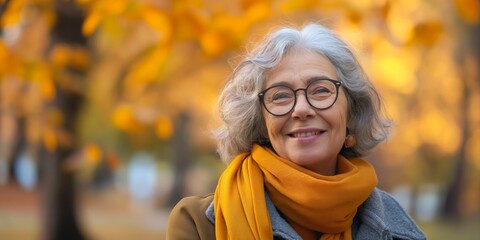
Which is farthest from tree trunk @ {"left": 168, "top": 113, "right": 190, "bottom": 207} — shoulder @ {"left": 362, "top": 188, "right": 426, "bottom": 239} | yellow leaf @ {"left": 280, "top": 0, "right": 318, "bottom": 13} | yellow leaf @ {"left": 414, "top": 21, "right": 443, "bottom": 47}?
shoulder @ {"left": 362, "top": 188, "right": 426, "bottom": 239}

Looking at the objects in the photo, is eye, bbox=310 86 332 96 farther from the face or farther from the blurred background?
the blurred background

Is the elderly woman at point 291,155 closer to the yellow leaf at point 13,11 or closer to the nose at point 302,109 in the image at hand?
the nose at point 302,109

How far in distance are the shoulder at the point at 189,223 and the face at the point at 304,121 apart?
0.99 ft

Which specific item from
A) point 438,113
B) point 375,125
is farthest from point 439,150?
point 375,125

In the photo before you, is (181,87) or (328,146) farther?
(181,87)

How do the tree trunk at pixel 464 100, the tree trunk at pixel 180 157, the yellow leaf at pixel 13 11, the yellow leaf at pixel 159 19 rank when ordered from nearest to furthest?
the yellow leaf at pixel 13 11, the yellow leaf at pixel 159 19, the tree trunk at pixel 464 100, the tree trunk at pixel 180 157

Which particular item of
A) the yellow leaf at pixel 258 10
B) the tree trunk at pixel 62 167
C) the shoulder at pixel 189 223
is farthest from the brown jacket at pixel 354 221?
the tree trunk at pixel 62 167

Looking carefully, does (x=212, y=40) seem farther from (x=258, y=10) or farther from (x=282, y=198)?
(x=282, y=198)

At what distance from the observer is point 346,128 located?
2801 millimetres

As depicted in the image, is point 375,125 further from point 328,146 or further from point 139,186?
point 139,186

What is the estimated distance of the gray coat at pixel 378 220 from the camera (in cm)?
259

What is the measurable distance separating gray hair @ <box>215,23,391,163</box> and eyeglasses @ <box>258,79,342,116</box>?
53 millimetres

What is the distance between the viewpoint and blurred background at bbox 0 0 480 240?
16.6ft

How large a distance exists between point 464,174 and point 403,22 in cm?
1034
